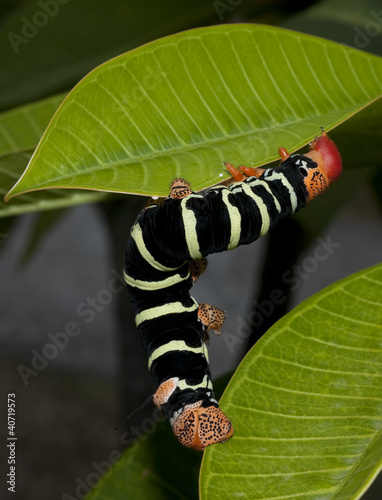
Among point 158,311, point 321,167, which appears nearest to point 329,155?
point 321,167

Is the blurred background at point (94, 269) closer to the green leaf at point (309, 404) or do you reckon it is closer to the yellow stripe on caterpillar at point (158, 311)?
the yellow stripe on caterpillar at point (158, 311)

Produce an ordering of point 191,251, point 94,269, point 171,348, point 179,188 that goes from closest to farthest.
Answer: point 179,188
point 191,251
point 171,348
point 94,269

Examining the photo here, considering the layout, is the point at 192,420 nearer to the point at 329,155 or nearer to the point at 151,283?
the point at 151,283

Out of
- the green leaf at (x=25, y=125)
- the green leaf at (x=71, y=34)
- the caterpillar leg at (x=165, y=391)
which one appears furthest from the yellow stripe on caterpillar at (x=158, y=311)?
the green leaf at (x=71, y=34)

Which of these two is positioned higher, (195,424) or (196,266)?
(196,266)

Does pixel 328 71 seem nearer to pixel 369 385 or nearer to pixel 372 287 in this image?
pixel 372 287

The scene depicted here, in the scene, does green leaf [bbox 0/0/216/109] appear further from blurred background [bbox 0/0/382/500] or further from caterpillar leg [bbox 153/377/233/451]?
caterpillar leg [bbox 153/377/233/451]

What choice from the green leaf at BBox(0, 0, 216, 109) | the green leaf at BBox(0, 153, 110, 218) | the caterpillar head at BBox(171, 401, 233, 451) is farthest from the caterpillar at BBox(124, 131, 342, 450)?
the green leaf at BBox(0, 0, 216, 109)
